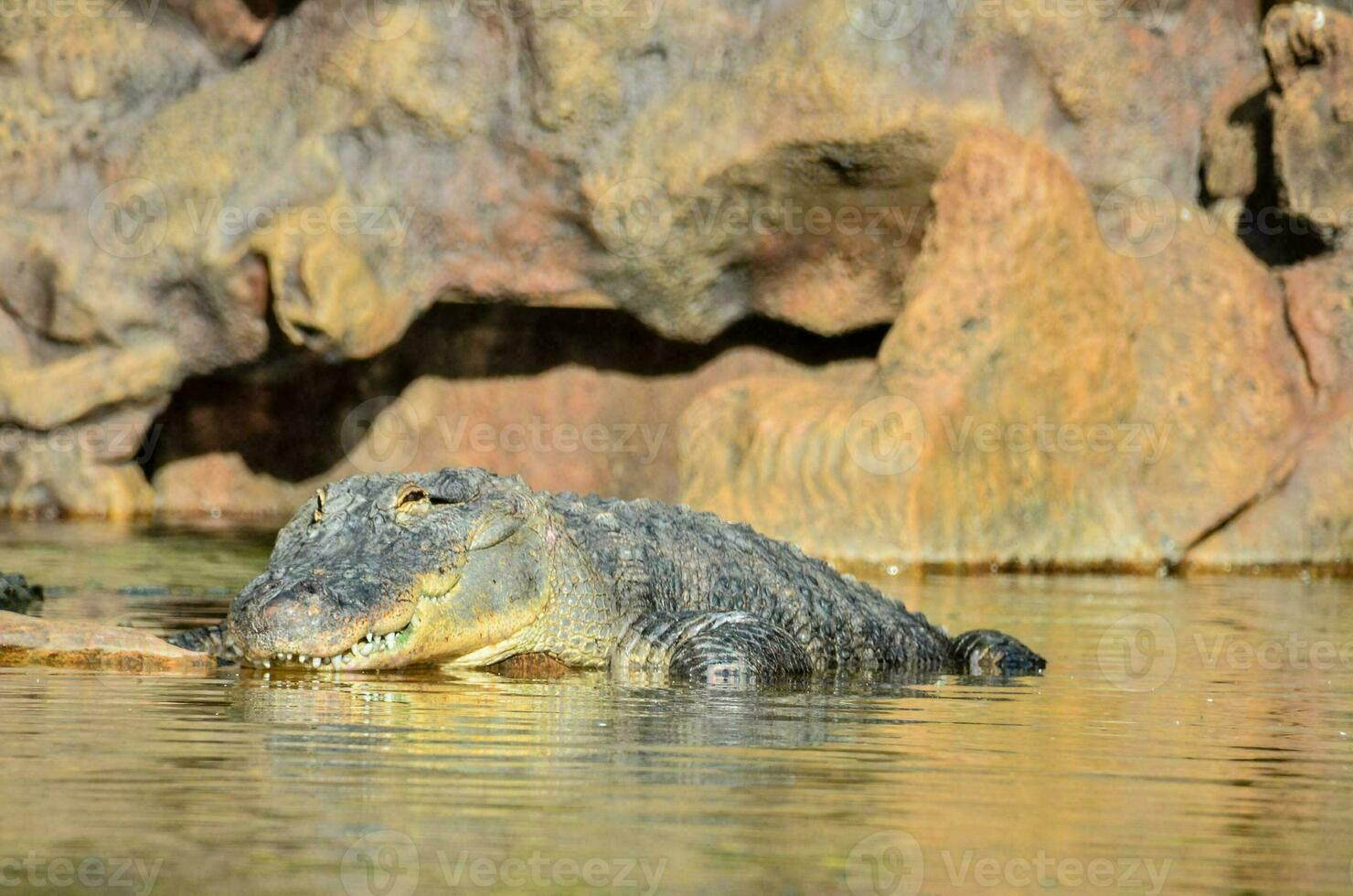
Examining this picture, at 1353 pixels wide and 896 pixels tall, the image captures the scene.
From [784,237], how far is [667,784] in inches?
494

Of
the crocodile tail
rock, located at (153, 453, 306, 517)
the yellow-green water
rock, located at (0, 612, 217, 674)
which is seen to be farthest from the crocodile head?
rock, located at (153, 453, 306, 517)

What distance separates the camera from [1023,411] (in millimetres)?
15164

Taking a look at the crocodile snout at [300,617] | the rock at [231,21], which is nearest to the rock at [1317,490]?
the rock at [231,21]

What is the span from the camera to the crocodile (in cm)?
676

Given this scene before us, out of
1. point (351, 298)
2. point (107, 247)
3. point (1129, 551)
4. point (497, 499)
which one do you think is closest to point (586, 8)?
point (351, 298)

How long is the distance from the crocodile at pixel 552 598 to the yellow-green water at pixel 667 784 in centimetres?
20

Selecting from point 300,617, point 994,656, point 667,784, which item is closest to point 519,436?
point 994,656

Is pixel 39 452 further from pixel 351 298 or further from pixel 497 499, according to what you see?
pixel 497 499

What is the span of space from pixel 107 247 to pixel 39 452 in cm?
206

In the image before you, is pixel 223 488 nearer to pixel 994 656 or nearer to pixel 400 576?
pixel 994 656

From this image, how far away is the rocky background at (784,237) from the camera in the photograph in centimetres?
1518

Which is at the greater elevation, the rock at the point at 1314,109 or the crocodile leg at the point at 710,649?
the rock at the point at 1314,109

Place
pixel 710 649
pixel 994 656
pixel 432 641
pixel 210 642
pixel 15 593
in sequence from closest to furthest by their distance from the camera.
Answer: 1. pixel 432 641
2. pixel 710 649
3. pixel 210 642
4. pixel 994 656
5. pixel 15 593

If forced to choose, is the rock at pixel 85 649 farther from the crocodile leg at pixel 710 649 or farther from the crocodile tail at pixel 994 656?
the crocodile tail at pixel 994 656
